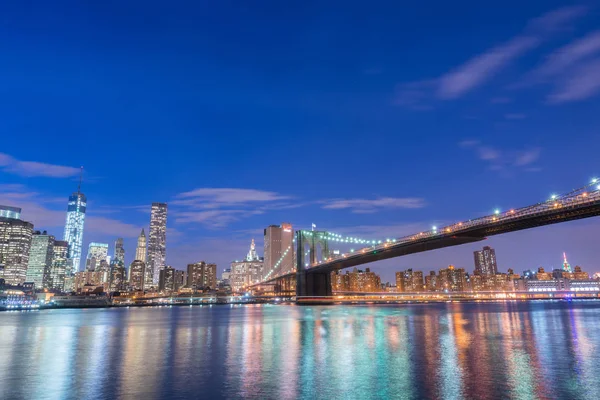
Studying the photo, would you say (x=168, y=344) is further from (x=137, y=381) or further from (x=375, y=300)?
(x=375, y=300)

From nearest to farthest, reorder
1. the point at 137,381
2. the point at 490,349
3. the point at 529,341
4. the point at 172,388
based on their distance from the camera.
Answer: the point at 172,388, the point at 137,381, the point at 490,349, the point at 529,341

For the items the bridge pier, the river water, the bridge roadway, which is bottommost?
the river water

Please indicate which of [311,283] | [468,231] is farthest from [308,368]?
[311,283]

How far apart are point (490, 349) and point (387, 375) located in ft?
30.9

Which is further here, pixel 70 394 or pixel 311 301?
pixel 311 301

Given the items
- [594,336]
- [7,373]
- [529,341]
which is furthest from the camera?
[594,336]

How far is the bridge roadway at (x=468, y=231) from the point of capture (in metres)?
46.0

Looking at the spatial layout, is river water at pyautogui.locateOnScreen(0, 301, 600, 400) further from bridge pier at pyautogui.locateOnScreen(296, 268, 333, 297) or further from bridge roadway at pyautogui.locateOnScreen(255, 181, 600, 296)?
bridge pier at pyautogui.locateOnScreen(296, 268, 333, 297)

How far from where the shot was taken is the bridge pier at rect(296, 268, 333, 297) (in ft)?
331

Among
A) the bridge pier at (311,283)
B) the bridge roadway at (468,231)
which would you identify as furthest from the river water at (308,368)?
the bridge pier at (311,283)

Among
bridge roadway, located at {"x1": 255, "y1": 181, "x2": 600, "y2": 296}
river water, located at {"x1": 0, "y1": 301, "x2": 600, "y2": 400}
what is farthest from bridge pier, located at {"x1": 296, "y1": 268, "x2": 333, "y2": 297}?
river water, located at {"x1": 0, "y1": 301, "x2": 600, "y2": 400}

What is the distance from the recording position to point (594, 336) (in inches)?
1110

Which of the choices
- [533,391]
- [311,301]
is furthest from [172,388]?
[311,301]

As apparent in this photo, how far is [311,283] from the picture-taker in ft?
334
